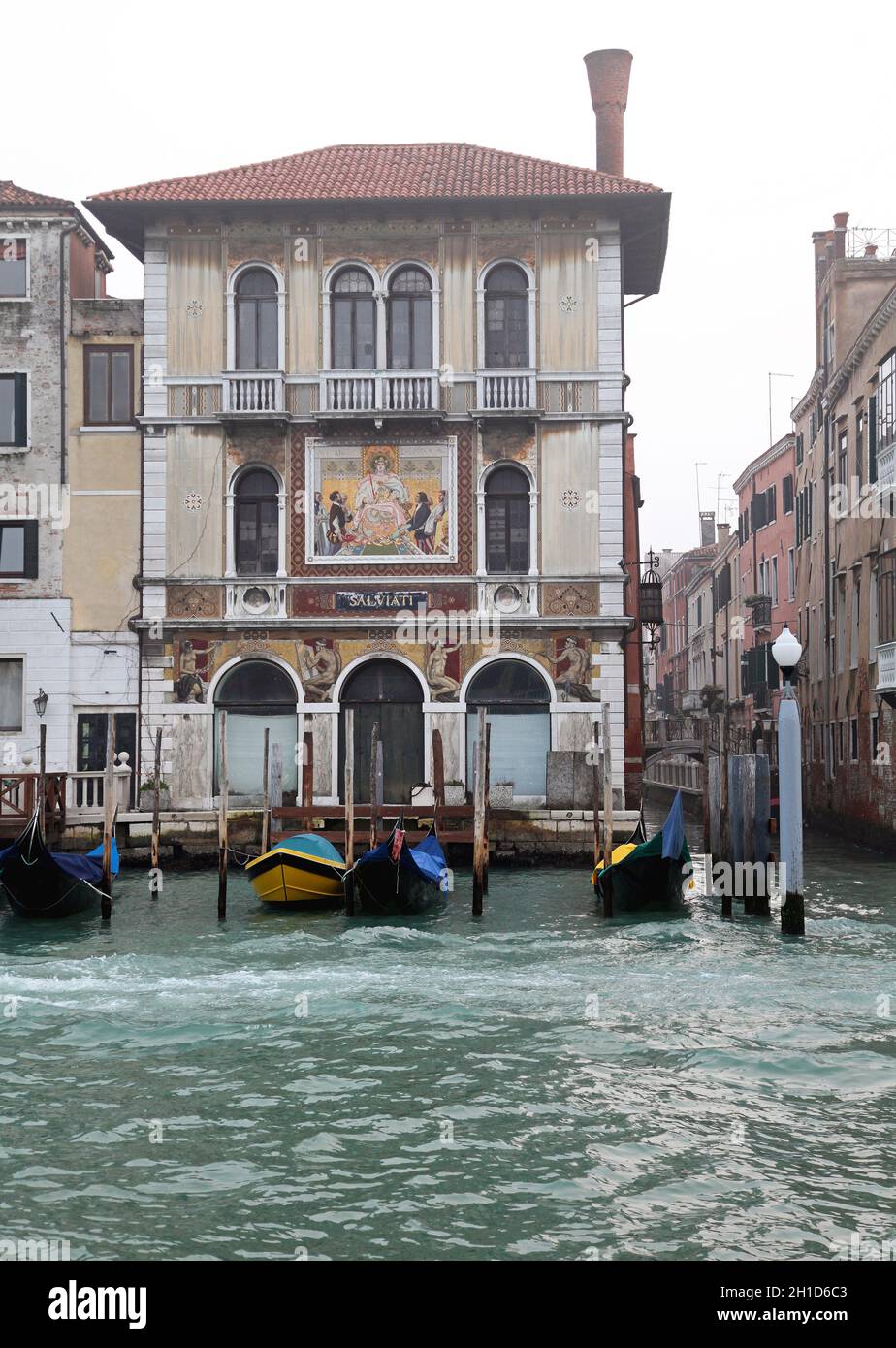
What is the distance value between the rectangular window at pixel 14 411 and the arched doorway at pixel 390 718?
5.57m

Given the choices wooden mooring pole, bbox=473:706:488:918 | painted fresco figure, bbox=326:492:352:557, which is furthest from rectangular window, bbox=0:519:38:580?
wooden mooring pole, bbox=473:706:488:918

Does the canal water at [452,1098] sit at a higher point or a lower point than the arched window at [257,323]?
lower

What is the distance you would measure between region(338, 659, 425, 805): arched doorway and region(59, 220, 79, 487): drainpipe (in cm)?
489

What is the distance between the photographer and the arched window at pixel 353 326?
20078 millimetres

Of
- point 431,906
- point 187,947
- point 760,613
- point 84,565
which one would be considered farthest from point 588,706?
point 760,613

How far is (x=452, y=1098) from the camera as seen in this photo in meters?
7.18

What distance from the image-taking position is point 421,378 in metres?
19.8

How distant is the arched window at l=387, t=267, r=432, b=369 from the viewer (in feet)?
65.8

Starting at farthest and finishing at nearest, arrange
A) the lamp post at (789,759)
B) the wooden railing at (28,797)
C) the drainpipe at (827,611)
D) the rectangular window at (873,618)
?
1. the drainpipe at (827,611)
2. the rectangular window at (873,618)
3. the wooden railing at (28,797)
4. the lamp post at (789,759)

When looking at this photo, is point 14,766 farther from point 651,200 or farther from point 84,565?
point 651,200

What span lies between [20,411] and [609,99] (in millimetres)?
9803

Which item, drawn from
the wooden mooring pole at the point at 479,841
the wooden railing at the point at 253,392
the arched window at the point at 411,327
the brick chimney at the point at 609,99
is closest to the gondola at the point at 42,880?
the wooden mooring pole at the point at 479,841

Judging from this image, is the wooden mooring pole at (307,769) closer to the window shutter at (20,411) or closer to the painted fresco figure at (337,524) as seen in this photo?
the painted fresco figure at (337,524)

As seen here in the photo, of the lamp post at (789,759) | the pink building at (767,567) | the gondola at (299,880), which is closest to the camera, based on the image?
the lamp post at (789,759)
